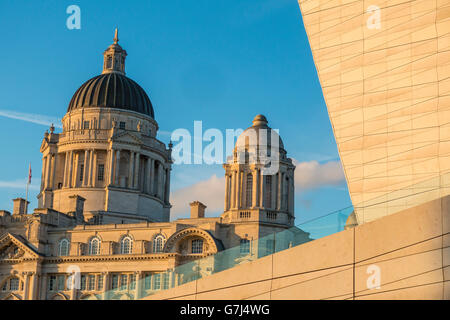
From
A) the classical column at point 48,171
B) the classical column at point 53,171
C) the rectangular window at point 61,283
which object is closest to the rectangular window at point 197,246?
the rectangular window at point 61,283

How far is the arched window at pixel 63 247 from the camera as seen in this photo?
8305cm

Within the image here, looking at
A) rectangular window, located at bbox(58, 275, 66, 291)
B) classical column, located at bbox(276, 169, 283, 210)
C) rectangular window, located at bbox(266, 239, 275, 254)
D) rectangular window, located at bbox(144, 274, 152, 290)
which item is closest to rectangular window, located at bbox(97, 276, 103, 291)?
rectangular window, located at bbox(58, 275, 66, 291)

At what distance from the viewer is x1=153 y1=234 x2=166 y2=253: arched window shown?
7981cm

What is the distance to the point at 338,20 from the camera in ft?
147

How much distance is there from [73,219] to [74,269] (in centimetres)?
931

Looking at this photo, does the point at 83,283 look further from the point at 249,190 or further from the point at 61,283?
the point at 249,190

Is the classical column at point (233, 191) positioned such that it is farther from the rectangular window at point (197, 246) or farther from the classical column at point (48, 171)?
the classical column at point (48, 171)

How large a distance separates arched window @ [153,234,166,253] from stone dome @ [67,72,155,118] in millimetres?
28522

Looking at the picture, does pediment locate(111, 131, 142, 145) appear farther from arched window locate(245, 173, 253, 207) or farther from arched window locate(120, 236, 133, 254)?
arched window locate(245, 173, 253, 207)

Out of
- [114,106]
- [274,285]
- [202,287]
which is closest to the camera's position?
[274,285]

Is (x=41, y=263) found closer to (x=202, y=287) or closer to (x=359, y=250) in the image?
(x=202, y=287)

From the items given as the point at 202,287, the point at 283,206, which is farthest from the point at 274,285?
the point at 283,206

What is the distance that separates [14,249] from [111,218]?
1479 cm

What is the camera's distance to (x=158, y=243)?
80188 mm
